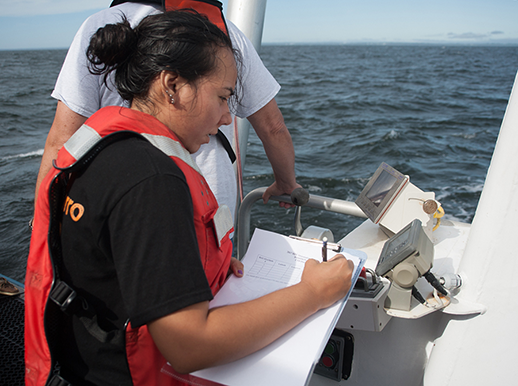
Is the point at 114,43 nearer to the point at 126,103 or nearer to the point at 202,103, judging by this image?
the point at 202,103

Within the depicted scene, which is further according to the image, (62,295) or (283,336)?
(283,336)

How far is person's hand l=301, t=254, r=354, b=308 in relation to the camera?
1004 mm

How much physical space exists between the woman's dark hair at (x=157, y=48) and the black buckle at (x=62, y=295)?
0.49 m

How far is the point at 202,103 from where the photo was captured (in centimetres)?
99

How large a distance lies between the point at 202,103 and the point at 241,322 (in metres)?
0.53

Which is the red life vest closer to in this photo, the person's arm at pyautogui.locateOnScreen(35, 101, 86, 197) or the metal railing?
the person's arm at pyautogui.locateOnScreen(35, 101, 86, 197)

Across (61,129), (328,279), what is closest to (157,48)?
(328,279)

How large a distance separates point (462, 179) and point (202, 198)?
9.81 m

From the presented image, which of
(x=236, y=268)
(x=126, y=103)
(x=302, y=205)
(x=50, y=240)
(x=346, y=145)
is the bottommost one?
(x=346, y=145)

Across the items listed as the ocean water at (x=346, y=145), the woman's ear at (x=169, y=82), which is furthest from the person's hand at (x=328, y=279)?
the ocean water at (x=346, y=145)

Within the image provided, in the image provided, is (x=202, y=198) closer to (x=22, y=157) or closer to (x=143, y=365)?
(x=143, y=365)

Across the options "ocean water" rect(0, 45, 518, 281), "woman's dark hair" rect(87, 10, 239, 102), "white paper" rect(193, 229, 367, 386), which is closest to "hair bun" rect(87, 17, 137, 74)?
"woman's dark hair" rect(87, 10, 239, 102)

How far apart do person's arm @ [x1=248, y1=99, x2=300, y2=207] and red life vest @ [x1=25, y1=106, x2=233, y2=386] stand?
110cm

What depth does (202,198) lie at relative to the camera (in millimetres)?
947
